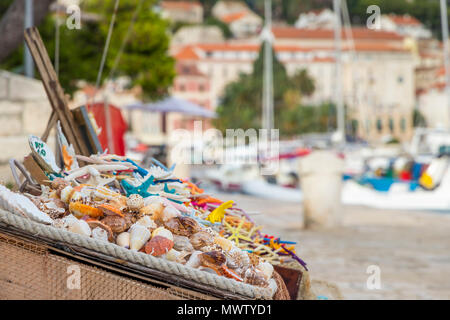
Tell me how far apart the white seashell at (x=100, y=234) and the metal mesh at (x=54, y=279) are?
0.58 feet

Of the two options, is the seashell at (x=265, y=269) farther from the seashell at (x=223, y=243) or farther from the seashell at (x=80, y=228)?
the seashell at (x=80, y=228)

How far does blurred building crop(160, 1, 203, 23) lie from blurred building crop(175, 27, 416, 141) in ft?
108

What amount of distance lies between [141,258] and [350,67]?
9746cm

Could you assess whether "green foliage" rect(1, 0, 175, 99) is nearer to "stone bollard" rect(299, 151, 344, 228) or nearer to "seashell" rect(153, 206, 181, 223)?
"stone bollard" rect(299, 151, 344, 228)

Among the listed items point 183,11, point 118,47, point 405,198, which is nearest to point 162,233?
point 118,47

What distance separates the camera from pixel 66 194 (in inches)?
110

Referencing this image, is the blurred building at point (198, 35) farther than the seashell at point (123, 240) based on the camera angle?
Yes

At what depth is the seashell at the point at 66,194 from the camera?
2.79 m

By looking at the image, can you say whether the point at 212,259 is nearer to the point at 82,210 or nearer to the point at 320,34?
the point at 82,210

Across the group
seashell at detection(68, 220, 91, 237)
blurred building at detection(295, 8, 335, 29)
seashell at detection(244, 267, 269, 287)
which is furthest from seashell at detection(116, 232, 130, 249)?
→ blurred building at detection(295, 8, 335, 29)

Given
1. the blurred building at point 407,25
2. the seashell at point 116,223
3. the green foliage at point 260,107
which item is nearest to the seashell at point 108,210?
the seashell at point 116,223

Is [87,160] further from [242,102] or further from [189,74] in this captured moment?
[189,74]

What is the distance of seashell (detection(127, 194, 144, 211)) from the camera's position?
2.81 m
